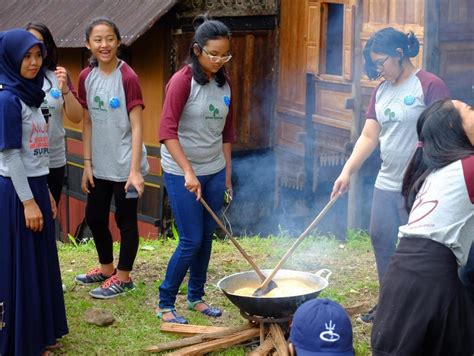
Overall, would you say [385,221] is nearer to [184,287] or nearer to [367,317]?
[367,317]

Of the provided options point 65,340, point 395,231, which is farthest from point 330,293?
point 65,340

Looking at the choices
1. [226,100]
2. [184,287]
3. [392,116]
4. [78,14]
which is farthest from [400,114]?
[78,14]

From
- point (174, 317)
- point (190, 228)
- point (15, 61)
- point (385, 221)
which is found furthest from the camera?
point (174, 317)

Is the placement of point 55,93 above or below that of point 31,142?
above

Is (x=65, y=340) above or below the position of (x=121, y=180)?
below

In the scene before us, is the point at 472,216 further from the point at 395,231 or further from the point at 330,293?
the point at 330,293

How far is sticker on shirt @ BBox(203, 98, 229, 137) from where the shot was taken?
5523 millimetres

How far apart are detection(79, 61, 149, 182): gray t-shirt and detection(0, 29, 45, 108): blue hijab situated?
1077mm

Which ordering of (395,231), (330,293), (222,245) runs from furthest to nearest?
(222,245)
(330,293)
(395,231)

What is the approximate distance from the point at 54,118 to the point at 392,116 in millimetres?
2539

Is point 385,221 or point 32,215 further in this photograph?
point 385,221

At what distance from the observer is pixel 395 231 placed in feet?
17.8

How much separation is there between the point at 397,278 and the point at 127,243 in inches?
112

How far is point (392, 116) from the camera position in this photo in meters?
5.27
